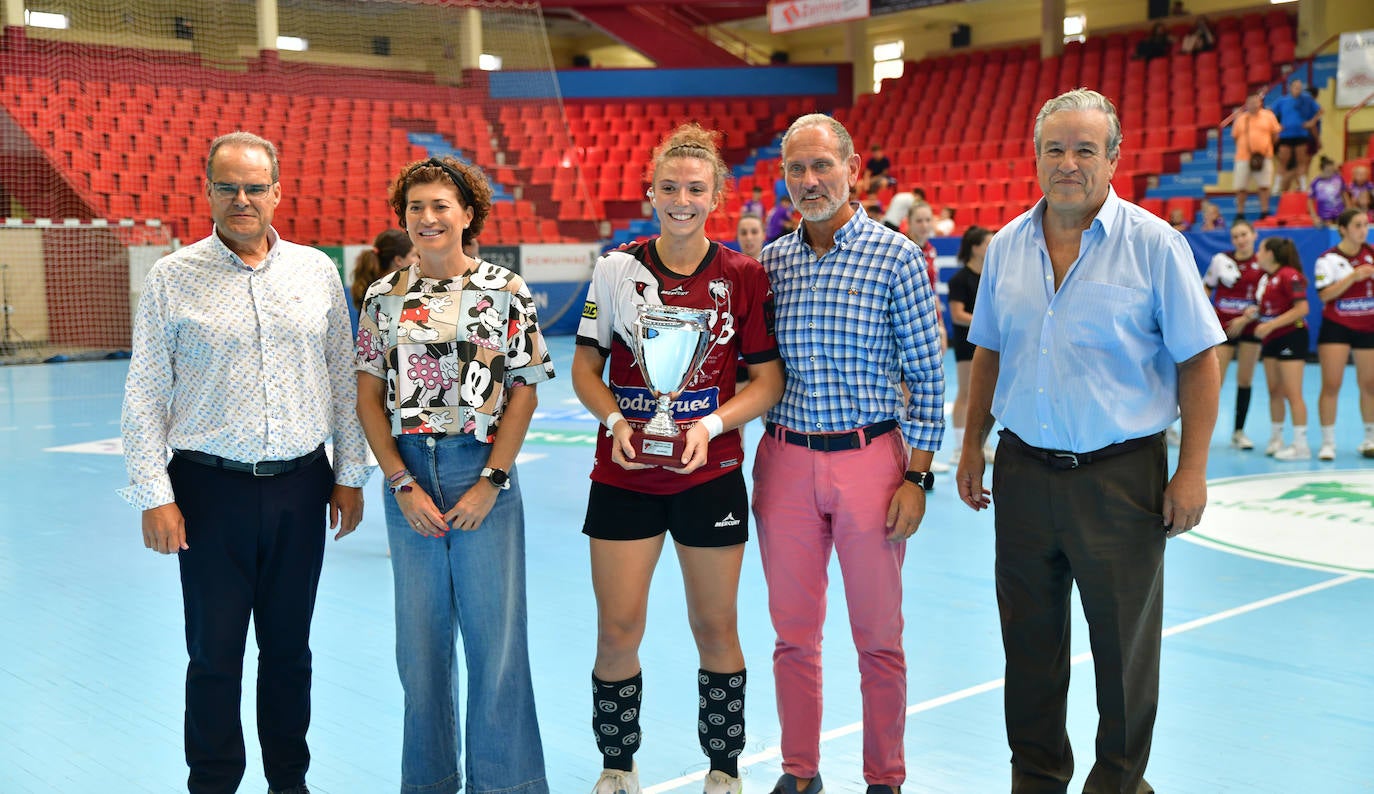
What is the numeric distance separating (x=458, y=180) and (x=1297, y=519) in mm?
5706

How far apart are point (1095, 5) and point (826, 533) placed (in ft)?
84.1

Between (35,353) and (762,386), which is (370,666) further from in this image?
(35,353)

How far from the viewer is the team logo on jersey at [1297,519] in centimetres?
615

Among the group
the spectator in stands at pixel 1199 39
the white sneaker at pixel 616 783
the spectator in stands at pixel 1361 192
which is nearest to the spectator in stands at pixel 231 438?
the white sneaker at pixel 616 783

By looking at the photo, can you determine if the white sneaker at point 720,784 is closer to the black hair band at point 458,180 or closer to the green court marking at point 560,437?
the black hair band at point 458,180

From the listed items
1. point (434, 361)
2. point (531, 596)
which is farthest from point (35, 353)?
point (434, 361)

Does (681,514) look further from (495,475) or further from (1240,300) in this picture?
(1240,300)

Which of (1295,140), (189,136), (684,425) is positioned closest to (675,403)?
(684,425)

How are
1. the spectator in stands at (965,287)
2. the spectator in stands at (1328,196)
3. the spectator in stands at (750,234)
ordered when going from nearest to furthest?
the spectator in stands at (750,234) < the spectator in stands at (965,287) < the spectator in stands at (1328,196)

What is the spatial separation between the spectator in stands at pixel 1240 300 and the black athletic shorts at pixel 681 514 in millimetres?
6970

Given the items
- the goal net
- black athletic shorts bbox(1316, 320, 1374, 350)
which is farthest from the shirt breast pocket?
the goal net

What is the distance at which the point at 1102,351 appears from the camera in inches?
115

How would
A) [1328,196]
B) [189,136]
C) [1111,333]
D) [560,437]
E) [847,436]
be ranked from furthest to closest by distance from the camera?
[189,136] < [1328,196] < [560,437] < [847,436] < [1111,333]

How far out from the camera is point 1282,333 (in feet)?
28.8
